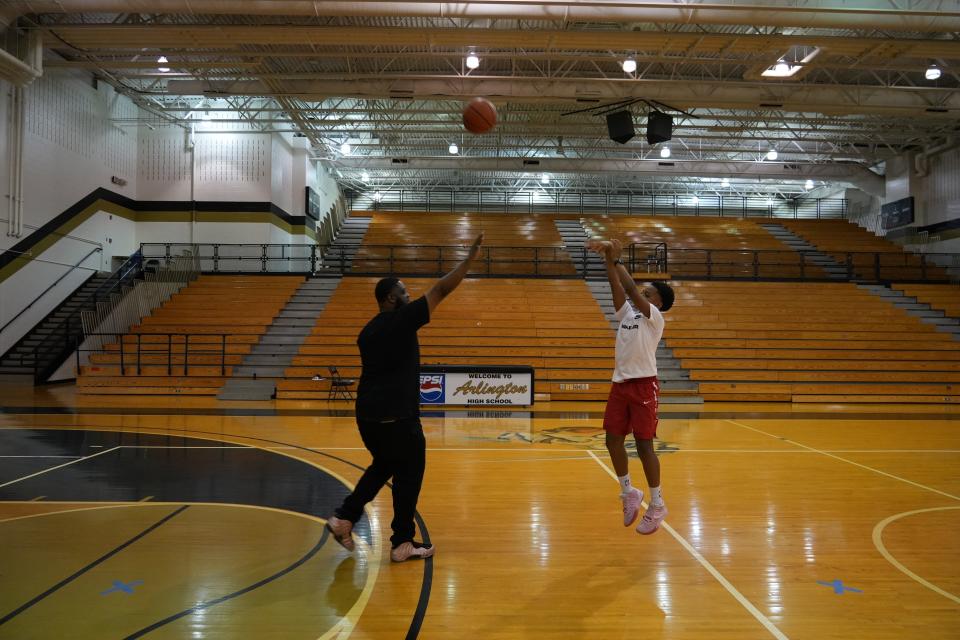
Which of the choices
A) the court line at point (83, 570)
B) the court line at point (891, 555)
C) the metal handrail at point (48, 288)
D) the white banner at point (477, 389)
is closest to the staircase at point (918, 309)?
the white banner at point (477, 389)

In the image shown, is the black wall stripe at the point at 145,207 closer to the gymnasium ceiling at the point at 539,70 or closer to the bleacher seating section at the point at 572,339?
the gymnasium ceiling at the point at 539,70

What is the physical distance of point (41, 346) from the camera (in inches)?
584

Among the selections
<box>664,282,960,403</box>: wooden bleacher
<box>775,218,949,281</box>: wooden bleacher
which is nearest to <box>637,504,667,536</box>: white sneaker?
<box>664,282,960,403</box>: wooden bleacher

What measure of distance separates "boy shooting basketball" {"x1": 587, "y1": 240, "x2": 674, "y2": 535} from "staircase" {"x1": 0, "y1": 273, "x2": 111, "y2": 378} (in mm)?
15361

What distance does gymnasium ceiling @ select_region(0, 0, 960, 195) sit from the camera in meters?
11.2

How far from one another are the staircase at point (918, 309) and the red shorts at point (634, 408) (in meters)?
16.2

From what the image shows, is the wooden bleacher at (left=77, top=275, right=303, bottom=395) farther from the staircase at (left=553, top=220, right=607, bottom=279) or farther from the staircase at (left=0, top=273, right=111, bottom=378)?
the staircase at (left=553, top=220, right=607, bottom=279)

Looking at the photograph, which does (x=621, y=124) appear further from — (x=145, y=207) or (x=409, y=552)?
(x=145, y=207)

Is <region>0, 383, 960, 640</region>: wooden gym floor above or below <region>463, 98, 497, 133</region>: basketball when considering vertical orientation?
below

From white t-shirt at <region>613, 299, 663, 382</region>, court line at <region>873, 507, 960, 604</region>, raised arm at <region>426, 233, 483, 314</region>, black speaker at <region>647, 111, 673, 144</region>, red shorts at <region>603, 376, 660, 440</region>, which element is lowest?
court line at <region>873, 507, 960, 604</region>

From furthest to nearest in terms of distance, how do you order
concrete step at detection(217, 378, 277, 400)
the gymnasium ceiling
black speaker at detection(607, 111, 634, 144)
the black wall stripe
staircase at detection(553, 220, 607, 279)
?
1. staircase at detection(553, 220, 607, 279)
2. the black wall stripe
3. black speaker at detection(607, 111, 634, 144)
4. concrete step at detection(217, 378, 277, 400)
5. the gymnasium ceiling

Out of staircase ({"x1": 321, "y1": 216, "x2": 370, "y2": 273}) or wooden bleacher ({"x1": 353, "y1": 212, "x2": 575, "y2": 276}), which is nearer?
wooden bleacher ({"x1": 353, "y1": 212, "x2": 575, "y2": 276})

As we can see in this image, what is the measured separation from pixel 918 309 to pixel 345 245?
17880mm

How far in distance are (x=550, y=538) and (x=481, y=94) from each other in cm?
1373
